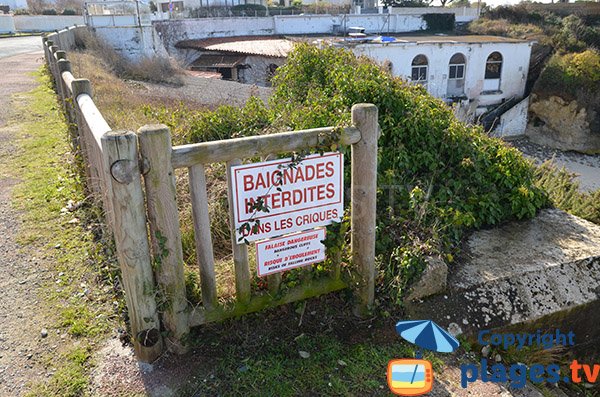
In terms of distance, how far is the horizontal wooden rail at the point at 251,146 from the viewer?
290 cm

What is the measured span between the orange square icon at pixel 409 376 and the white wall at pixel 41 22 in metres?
45.3

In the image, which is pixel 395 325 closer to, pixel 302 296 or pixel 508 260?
pixel 302 296

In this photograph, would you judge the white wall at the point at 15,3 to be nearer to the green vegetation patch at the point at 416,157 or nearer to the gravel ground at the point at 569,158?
the gravel ground at the point at 569,158

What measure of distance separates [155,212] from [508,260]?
3.15 meters

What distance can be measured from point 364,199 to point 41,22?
156 feet

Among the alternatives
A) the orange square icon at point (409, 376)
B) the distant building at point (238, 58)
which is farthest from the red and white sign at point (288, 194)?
the distant building at point (238, 58)

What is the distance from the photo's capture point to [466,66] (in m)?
29.0

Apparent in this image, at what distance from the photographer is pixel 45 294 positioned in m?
3.91

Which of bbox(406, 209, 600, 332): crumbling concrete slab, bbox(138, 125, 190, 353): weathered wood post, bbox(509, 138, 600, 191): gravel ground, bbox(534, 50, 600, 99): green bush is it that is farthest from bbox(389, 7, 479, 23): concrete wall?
bbox(138, 125, 190, 353): weathered wood post

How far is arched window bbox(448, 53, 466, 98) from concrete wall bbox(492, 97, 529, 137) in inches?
116

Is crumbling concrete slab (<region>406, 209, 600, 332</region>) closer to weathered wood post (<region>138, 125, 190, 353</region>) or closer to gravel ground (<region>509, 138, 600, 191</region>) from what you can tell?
weathered wood post (<region>138, 125, 190, 353</region>)

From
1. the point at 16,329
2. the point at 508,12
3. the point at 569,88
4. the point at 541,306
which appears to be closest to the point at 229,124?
the point at 16,329

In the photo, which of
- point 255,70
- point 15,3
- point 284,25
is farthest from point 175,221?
point 15,3

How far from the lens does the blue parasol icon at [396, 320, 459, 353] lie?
3.38 meters
